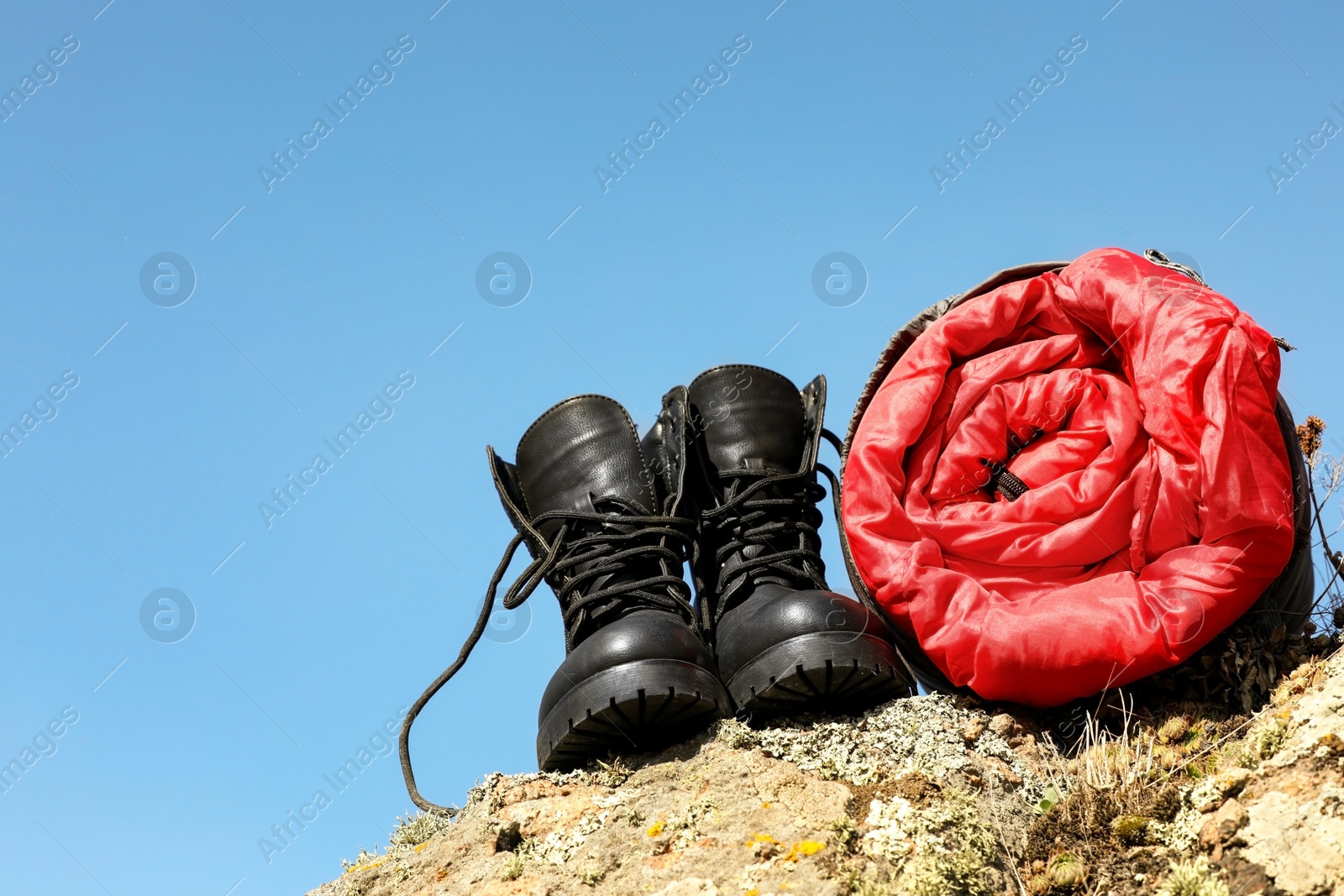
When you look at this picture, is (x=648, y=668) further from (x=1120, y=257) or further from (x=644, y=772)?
(x=1120, y=257)

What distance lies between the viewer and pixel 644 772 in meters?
2.84

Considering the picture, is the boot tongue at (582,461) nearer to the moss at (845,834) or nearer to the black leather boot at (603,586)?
the black leather boot at (603,586)

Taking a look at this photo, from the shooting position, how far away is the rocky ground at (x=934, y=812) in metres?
2.19

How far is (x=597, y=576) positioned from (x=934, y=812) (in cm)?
127

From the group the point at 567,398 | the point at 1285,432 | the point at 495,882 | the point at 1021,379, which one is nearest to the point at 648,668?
the point at 495,882

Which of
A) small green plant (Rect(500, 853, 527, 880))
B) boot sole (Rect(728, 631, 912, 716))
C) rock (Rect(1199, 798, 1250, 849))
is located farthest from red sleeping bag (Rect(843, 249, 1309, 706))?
small green plant (Rect(500, 853, 527, 880))

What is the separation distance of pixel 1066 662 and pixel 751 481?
1.18 meters

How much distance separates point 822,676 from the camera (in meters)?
2.82

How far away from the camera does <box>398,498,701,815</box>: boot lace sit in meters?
3.22

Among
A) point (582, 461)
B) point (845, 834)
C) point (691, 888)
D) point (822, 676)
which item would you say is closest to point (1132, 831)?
point (845, 834)

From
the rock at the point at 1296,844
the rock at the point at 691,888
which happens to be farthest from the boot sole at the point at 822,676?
the rock at the point at 1296,844

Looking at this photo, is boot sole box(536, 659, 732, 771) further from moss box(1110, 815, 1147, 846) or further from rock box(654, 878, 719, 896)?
moss box(1110, 815, 1147, 846)

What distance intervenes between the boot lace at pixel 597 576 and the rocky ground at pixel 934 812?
44 centimetres

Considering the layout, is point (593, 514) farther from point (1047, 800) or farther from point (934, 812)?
point (1047, 800)
